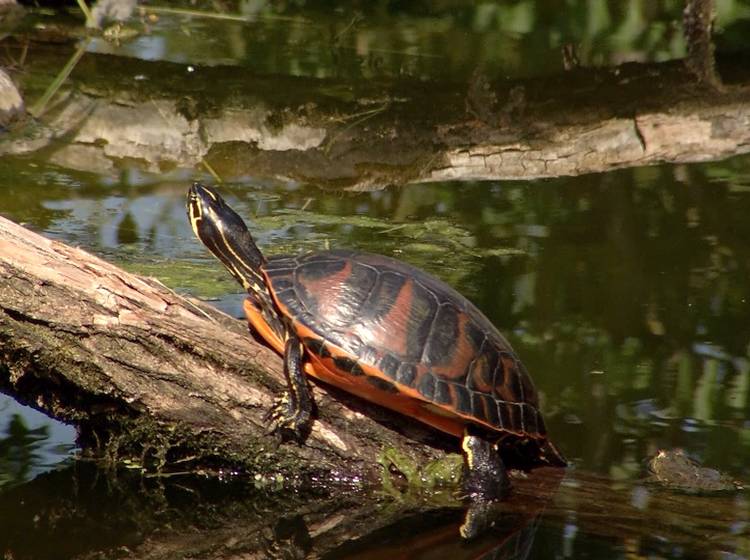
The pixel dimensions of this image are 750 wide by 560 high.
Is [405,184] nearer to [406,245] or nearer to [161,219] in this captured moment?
[406,245]

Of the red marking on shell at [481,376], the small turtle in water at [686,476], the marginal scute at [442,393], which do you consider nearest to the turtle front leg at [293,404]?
the marginal scute at [442,393]

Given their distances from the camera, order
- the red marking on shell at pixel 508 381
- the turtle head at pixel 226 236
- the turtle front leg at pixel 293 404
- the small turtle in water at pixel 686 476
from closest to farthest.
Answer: the turtle front leg at pixel 293 404 → the red marking on shell at pixel 508 381 → the small turtle in water at pixel 686 476 → the turtle head at pixel 226 236

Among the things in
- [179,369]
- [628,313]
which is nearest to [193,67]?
[628,313]

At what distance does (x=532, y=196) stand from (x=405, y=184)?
0.72 m

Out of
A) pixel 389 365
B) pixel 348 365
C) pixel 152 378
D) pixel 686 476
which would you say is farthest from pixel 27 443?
pixel 686 476

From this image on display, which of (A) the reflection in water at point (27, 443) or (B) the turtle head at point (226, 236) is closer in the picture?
(A) the reflection in water at point (27, 443)

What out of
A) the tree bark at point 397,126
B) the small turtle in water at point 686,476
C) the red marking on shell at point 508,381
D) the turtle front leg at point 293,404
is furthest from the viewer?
the tree bark at point 397,126

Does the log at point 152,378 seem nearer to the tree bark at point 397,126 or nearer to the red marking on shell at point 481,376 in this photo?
the red marking on shell at point 481,376

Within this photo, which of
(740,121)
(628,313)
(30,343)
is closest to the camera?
(30,343)

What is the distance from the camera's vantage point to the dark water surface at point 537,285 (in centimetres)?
368

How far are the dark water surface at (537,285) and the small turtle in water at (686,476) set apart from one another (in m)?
0.08

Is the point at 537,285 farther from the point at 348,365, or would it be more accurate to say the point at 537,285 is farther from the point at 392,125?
the point at 392,125

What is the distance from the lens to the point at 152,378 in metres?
3.66

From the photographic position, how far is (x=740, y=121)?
727cm
